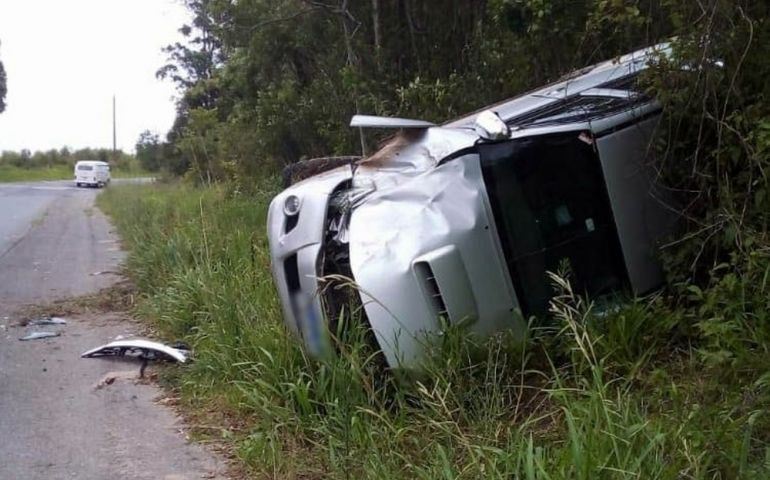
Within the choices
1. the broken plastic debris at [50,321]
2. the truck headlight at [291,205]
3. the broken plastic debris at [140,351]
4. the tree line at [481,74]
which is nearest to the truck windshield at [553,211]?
the tree line at [481,74]

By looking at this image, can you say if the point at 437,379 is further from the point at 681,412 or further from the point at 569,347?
the point at 681,412

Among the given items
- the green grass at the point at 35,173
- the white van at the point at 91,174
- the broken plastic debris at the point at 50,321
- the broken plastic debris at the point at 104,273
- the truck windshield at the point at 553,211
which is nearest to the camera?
the truck windshield at the point at 553,211

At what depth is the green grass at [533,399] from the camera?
11.0 ft

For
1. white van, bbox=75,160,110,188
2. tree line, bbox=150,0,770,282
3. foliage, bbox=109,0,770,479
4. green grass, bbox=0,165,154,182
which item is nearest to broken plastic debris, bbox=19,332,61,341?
foliage, bbox=109,0,770,479

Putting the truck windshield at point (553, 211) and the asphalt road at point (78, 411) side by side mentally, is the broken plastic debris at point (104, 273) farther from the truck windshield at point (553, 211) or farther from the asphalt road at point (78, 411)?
the truck windshield at point (553, 211)

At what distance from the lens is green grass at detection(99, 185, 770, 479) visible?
11.0 ft

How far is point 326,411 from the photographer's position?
4.62m

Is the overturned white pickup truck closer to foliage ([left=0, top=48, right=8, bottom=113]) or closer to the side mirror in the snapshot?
the side mirror

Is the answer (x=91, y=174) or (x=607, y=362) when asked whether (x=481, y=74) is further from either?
(x=91, y=174)

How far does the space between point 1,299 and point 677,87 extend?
24.2 ft

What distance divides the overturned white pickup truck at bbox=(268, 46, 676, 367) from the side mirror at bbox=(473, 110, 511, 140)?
1 centimetres

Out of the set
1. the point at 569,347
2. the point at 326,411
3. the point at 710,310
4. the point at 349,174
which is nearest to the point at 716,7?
the point at 710,310

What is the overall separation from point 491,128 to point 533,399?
63.7 inches

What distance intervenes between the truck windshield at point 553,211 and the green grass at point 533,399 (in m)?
0.21
